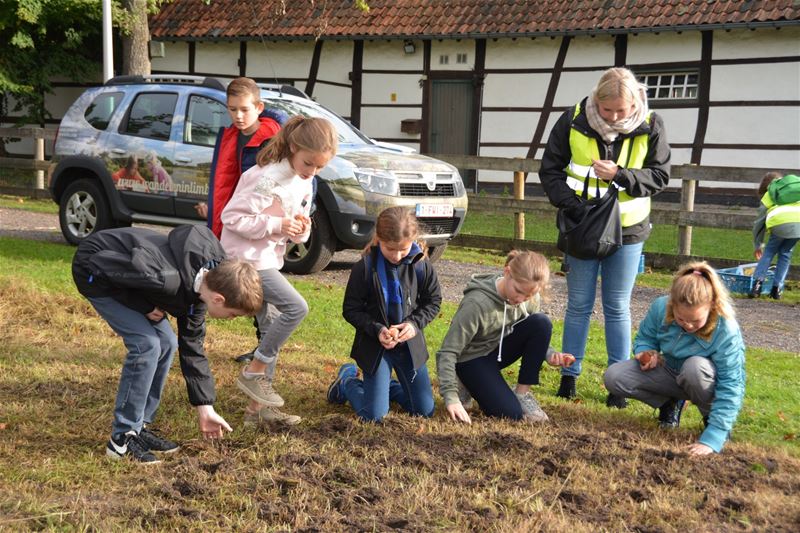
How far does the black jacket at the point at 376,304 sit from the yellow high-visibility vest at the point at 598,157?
1154 millimetres

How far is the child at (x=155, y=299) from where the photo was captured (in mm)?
3803

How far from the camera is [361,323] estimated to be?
479 centimetres

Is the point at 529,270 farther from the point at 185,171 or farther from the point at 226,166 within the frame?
the point at 185,171

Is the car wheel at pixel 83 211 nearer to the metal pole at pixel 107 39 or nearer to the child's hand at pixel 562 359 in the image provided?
the metal pole at pixel 107 39

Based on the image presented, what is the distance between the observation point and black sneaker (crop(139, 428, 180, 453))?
13.8 ft

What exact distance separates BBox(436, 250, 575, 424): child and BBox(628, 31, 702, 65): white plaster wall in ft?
45.4

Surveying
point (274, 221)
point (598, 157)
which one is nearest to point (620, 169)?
point (598, 157)

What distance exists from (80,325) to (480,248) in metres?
6.96

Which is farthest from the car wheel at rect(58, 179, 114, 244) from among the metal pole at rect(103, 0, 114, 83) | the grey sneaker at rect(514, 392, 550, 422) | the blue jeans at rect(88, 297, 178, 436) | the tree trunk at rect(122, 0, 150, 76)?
the tree trunk at rect(122, 0, 150, 76)

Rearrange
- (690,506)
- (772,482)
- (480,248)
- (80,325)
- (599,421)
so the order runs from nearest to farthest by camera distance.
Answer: (690,506), (772,482), (599,421), (80,325), (480,248)

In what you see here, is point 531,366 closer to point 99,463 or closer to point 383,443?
point 383,443

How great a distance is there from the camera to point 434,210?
31.9 ft

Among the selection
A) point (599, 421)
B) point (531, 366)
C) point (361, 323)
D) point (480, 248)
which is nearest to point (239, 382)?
point (361, 323)

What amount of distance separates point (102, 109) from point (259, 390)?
6990 mm
